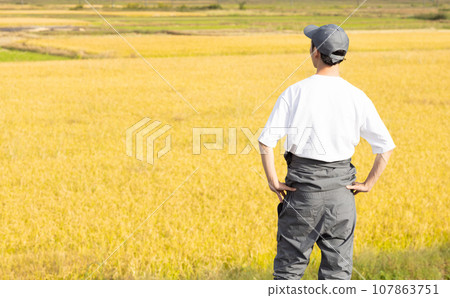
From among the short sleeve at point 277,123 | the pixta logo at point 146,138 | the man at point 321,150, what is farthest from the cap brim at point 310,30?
the pixta logo at point 146,138

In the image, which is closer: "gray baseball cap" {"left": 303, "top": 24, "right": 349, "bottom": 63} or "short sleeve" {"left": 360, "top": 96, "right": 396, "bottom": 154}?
"gray baseball cap" {"left": 303, "top": 24, "right": 349, "bottom": 63}

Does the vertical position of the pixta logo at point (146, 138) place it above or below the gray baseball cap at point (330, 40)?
below

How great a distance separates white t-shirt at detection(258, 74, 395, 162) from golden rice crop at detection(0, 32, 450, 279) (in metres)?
1.45

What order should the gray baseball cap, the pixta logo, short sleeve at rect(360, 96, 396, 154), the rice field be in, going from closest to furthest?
the gray baseball cap
short sleeve at rect(360, 96, 396, 154)
the rice field
the pixta logo

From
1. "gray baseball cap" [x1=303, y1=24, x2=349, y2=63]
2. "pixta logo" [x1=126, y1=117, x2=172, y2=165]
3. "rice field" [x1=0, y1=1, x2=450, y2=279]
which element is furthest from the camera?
"pixta logo" [x1=126, y1=117, x2=172, y2=165]

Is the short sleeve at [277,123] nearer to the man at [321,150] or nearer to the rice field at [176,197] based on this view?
the man at [321,150]

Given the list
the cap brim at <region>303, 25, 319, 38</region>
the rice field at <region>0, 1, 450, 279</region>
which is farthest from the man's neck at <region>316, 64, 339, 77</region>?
the rice field at <region>0, 1, 450, 279</region>

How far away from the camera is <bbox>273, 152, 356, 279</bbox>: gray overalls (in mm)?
2535

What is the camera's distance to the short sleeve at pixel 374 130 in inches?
99.7

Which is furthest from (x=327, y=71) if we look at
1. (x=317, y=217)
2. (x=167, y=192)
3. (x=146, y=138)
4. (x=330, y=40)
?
(x=146, y=138)

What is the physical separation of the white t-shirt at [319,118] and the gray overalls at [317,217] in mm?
77

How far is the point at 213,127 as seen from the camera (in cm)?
989

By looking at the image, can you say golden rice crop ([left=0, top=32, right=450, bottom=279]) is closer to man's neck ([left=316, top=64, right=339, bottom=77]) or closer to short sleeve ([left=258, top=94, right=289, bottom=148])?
short sleeve ([left=258, top=94, right=289, bottom=148])

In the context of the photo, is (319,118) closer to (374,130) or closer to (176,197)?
(374,130)
